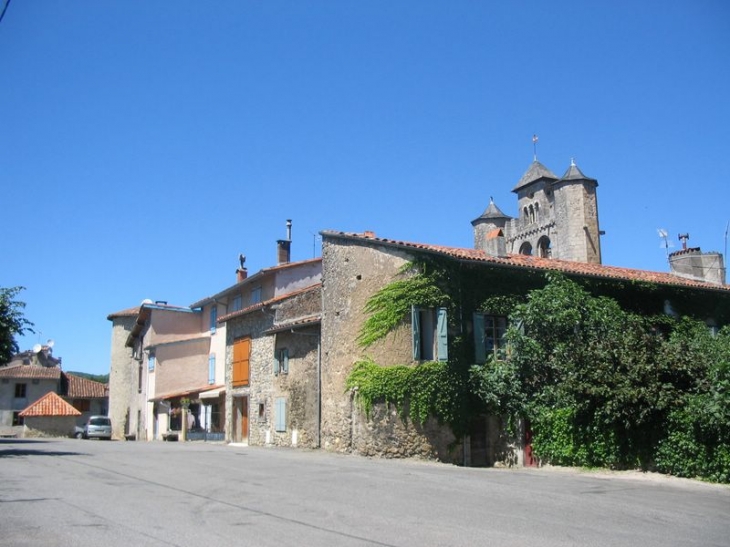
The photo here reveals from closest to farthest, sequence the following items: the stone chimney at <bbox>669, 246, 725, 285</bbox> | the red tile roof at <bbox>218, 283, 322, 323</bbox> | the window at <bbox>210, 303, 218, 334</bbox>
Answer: the red tile roof at <bbox>218, 283, 322, 323</bbox>
the stone chimney at <bbox>669, 246, 725, 285</bbox>
the window at <bbox>210, 303, 218, 334</bbox>

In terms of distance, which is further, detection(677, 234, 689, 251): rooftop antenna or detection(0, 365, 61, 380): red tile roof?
detection(0, 365, 61, 380): red tile roof

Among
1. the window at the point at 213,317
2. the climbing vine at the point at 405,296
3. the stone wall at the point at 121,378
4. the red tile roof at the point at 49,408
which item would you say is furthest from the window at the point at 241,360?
the red tile roof at the point at 49,408

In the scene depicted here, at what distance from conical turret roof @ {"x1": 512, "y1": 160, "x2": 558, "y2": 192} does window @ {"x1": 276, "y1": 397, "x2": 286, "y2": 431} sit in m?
43.2

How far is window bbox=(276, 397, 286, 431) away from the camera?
2625 centimetres

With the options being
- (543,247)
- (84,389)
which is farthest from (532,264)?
(84,389)

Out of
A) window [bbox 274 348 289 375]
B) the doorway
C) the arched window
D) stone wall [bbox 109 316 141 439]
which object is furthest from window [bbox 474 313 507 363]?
the arched window

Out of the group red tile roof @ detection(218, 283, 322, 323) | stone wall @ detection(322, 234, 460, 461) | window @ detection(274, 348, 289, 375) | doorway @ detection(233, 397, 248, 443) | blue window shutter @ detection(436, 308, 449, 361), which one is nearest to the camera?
stone wall @ detection(322, 234, 460, 461)

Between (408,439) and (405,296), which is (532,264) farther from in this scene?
(408,439)

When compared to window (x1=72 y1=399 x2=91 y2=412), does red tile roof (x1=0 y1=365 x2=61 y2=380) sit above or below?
above

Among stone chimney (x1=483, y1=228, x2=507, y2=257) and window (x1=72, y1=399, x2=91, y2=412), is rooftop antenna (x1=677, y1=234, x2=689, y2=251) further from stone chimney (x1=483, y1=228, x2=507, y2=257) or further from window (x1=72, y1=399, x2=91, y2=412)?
window (x1=72, y1=399, x2=91, y2=412)

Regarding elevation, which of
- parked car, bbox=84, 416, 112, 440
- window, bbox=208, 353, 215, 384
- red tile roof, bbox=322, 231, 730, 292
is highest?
red tile roof, bbox=322, 231, 730, 292

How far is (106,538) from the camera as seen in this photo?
25.5 feet

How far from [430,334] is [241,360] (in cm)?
1190

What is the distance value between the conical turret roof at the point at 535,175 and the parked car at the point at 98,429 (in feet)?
138
